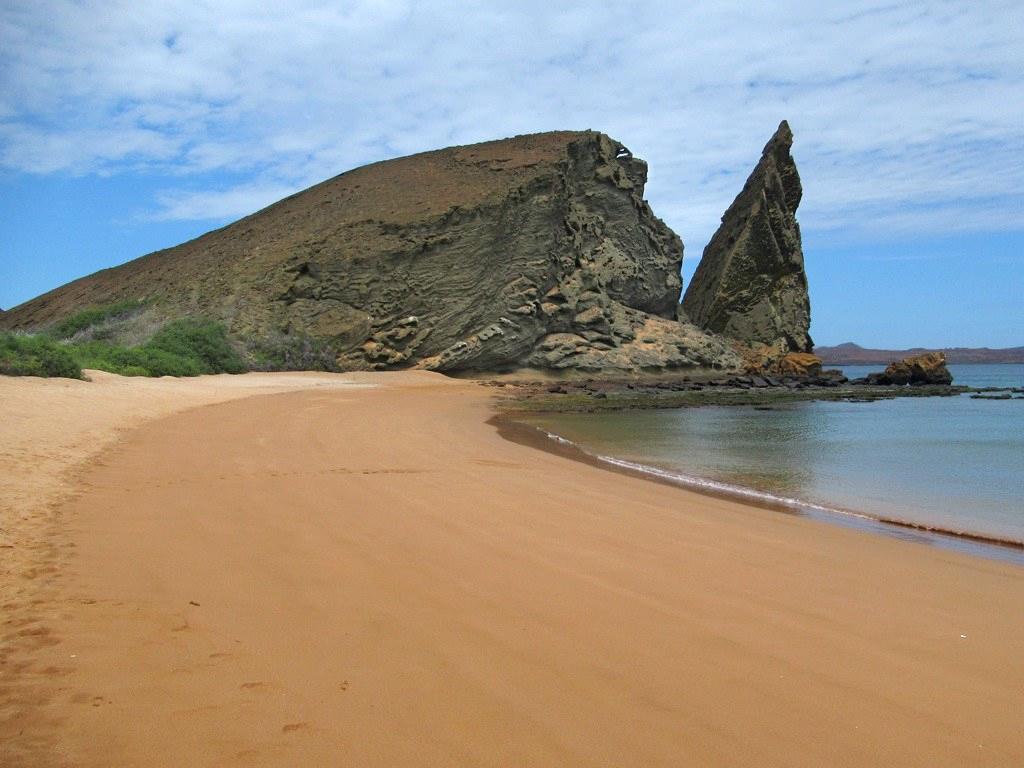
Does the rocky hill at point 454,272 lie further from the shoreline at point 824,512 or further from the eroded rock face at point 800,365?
the shoreline at point 824,512

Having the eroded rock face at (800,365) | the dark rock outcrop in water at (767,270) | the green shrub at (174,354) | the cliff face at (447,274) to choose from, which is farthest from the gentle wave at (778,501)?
the dark rock outcrop in water at (767,270)

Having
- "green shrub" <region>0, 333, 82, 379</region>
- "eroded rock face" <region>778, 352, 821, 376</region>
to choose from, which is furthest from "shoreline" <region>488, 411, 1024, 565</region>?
"eroded rock face" <region>778, 352, 821, 376</region>

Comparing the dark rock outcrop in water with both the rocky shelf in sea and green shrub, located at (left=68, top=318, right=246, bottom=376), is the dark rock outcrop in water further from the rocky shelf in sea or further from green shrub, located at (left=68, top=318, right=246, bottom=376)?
green shrub, located at (left=68, top=318, right=246, bottom=376)

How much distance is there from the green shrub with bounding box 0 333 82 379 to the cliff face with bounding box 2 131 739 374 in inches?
642

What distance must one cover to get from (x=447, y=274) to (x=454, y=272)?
365mm

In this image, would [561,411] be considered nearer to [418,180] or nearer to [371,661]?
[371,661]

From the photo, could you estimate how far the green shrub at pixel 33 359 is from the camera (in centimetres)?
1507

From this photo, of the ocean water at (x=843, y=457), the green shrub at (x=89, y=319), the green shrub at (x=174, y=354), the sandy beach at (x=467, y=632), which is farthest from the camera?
the green shrub at (x=89, y=319)

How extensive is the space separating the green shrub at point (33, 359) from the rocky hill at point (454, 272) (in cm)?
1652

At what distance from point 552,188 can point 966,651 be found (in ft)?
120

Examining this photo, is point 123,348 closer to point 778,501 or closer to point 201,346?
point 201,346

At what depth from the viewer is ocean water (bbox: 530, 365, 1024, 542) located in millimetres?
8016

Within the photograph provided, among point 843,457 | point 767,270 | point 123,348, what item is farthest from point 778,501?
point 767,270

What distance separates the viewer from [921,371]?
4391 centimetres
